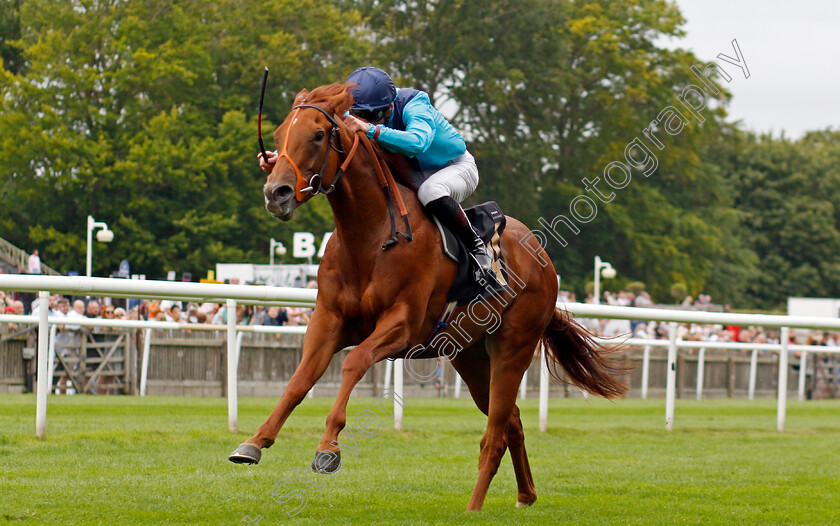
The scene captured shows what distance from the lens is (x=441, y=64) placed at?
3834 centimetres

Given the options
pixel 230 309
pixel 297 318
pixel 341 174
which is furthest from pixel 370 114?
pixel 297 318

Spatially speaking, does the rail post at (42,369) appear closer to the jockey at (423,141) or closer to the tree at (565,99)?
the jockey at (423,141)

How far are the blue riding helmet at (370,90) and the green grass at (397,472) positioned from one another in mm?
1905

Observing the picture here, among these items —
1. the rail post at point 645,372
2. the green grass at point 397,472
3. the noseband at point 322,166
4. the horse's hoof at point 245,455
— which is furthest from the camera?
the rail post at point 645,372

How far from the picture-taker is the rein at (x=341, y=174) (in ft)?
14.8

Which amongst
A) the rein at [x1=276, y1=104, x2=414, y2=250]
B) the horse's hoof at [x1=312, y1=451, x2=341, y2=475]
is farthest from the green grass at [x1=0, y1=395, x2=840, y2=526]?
the rein at [x1=276, y1=104, x2=414, y2=250]

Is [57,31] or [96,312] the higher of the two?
[57,31]

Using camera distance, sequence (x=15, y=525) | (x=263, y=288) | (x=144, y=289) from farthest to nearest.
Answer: (x=263, y=288) → (x=144, y=289) → (x=15, y=525)

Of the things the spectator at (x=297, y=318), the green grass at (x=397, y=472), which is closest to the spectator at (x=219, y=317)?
the spectator at (x=297, y=318)

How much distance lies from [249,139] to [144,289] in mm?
26403

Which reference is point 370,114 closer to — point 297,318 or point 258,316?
point 297,318

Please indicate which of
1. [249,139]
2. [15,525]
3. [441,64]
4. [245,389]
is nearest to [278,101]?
[249,139]

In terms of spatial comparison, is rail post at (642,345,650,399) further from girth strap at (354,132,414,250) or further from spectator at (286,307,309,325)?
girth strap at (354,132,414,250)

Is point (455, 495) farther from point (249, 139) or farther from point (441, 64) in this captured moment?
point (441, 64)
